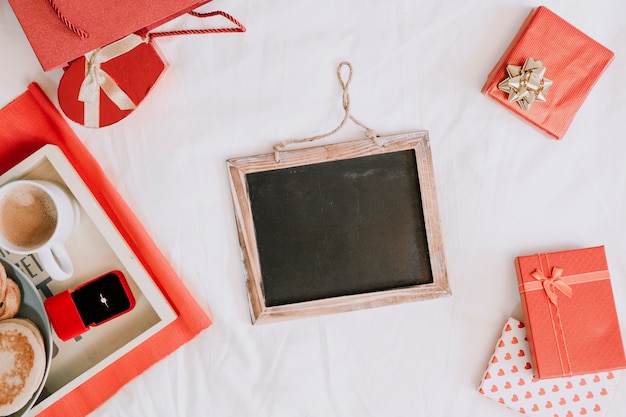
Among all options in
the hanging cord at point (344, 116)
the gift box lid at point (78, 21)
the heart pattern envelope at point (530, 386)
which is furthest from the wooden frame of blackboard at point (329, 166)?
the gift box lid at point (78, 21)

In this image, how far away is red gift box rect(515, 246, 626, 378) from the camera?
758 millimetres

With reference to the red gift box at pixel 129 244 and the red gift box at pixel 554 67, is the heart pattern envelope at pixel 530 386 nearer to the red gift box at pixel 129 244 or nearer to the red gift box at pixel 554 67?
the red gift box at pixel 554 67

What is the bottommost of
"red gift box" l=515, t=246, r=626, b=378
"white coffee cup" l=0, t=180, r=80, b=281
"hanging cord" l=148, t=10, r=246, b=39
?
"red gift box" l=515, t=246, r=626, b=378

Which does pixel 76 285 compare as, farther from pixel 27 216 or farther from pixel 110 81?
pixel 110 81

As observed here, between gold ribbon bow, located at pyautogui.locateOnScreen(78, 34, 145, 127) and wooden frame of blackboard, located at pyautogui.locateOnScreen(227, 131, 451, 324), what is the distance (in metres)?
0.21

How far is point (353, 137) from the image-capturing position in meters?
0.81

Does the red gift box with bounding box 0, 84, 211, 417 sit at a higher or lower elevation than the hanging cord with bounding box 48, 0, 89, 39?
lower

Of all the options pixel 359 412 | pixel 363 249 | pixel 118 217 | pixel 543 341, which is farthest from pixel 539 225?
pixel 118 217

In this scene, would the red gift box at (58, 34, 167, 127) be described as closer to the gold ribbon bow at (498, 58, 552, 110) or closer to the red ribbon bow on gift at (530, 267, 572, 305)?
the gold ribbon bow at (498, 58, 552, 110)

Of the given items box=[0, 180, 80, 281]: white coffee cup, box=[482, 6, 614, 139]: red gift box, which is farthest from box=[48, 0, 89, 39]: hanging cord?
box=[482, 6, 614, 139]: red gift box

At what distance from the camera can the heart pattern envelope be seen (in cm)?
79

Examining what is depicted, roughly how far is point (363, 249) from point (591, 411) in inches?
17.0

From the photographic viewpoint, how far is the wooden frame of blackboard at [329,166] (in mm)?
792

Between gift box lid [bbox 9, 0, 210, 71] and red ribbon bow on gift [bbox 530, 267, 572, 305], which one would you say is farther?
red ribbon bow on gift [bbox 530, 267, 572, 305]
